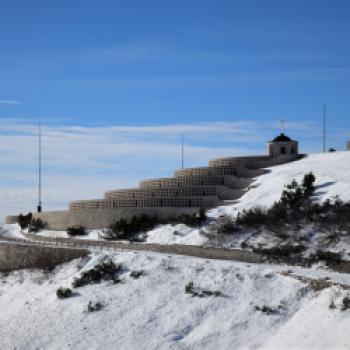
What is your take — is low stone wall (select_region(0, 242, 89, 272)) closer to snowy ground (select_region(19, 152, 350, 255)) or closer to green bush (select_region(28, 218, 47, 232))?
snowy ground (select_region(19, 152, 350, 255))

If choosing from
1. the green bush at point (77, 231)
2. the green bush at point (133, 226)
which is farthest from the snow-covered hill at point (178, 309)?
the green bush at point (77, 231)

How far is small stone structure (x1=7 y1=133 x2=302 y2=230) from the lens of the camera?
49.3 metres

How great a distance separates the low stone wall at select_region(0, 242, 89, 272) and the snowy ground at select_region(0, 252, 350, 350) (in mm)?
2138

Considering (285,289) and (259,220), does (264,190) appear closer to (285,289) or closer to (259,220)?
(259,220)

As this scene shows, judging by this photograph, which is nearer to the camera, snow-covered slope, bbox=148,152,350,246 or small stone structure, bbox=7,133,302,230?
snow-covered slope, bbox=148,152,350,246

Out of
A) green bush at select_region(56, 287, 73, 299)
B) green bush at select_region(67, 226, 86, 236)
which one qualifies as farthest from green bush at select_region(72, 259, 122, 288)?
green bush at select_region(67, 226, 86, 236)

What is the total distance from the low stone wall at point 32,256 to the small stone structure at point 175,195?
8589mm

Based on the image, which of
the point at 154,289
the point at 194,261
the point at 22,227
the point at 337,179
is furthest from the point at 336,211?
the point at 22,227

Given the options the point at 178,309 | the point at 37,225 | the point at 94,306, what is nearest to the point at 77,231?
the point at 37,225

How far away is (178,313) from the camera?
30.1 meters

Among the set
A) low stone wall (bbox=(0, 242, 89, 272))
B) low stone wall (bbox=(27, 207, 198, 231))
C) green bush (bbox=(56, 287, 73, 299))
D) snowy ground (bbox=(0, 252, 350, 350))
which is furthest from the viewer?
low stone wall (bbox=(27, 207, 198, 231))

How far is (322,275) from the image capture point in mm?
31719

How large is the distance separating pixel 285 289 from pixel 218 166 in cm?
2541

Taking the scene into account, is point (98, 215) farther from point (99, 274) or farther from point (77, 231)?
point (99, 274)
